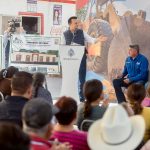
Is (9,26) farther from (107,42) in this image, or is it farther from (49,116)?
(49,116)

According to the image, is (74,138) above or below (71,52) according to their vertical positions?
below

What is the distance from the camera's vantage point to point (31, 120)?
74.6 inches

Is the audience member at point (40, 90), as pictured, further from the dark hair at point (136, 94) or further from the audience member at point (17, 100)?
the dark hair at point (136, 94)

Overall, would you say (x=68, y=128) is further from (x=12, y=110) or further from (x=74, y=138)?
(x=12, y=110)

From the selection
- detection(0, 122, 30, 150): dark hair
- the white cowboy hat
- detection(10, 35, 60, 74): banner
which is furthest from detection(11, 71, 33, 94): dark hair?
detection(10, 35, 60, 74): banner

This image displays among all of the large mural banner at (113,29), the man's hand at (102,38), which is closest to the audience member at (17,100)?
the large mural banner at (113,29)

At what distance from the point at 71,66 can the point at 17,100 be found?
4.06 m

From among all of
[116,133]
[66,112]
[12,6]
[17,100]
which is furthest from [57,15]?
[116,133]

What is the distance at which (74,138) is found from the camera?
7.33 feet

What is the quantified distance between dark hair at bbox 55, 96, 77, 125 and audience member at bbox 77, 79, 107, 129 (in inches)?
24.2

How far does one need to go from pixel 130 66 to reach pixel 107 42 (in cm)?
128

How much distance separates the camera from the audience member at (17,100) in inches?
104

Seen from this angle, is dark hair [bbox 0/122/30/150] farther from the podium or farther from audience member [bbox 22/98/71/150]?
the podium

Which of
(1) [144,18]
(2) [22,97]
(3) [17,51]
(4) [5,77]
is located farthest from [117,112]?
(3) [17,51]
